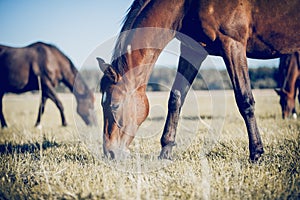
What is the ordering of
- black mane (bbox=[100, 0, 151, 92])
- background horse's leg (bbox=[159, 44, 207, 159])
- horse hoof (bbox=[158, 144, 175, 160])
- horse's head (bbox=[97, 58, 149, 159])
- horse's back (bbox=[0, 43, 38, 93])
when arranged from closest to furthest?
1. horse's head (bbox=[97, 58, 149, 159])
2. black mane (bbox=[100, 0, 151, 92])
3. horse hoof (bbox=[158, 144, 175, 160])
4. background horse's leg (bbox=[159, 44, 207, 159])
5. horse's back (bbox=[0, 43, 38, 93])

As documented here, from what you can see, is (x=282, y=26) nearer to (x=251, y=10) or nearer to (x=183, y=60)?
(x=251, y=10)

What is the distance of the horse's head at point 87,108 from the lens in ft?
36.0

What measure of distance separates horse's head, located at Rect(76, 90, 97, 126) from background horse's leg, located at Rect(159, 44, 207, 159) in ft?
22.1

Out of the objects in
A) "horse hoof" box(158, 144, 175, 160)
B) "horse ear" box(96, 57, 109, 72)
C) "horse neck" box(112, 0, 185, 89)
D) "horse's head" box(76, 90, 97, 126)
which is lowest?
"horse's head" box(76, 90, 97, 126)

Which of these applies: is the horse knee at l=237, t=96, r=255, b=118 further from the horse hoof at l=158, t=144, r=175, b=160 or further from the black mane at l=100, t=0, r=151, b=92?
the black mane at l=100, t=0, r=151, b=92

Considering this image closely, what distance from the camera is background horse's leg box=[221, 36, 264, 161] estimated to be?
3.87 m

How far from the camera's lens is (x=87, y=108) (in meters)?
11.1

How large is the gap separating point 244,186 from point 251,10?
229cm

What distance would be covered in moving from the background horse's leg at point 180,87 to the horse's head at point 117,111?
686 mm

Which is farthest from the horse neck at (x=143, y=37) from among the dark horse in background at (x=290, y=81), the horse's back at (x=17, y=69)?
the horse's back at (x=17, y=69)

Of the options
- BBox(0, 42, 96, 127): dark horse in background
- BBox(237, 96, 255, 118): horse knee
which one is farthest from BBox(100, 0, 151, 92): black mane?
BBox(0, 42, 96, 127): dark horse in background

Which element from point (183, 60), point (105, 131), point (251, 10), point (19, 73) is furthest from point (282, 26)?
point (19, 73)

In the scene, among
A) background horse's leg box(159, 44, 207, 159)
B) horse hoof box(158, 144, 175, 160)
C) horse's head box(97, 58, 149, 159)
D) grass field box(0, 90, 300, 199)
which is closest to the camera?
grass field box(0, 90, 300, 199)

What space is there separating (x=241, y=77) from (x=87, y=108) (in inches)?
310
